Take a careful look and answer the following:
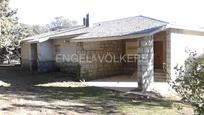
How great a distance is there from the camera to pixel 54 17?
266 feet

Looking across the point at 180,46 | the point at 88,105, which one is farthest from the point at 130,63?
the point at 88,105

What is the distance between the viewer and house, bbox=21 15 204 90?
583 inches

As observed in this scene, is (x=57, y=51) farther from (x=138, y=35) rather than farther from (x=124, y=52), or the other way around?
(x=138, y=35)

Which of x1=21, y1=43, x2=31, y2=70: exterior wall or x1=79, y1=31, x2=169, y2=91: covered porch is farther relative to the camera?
x1=21, y1=43, x2=31, y2=70: exterior wall

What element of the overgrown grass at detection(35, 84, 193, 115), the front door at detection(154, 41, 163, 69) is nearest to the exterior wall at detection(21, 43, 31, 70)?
the front door at detection(154, 41, 163, 69)

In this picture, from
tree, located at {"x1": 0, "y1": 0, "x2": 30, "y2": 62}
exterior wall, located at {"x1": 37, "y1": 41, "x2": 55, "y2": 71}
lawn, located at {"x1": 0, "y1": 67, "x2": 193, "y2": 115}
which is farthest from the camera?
tree, located at {"x1": 0, "y1": 0, "x2": 30, "y2": 62}

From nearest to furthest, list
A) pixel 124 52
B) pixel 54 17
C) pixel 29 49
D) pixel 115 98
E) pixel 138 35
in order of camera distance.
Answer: pixel 115 98 < pixel 138 35 < pixel 124 52 < pixel 29 49 < pixel 54 17

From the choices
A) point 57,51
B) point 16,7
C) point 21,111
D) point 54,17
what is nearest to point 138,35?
point 21,111

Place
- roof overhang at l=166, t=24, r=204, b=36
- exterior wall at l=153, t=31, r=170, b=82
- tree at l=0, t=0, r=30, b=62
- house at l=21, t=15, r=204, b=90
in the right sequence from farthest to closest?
tree at l=0, t=0, r=30, b=62 → exterior wall at l=153, t=31, r=170, b=82 → roof overhang at l=166, t=24, r=204, b=36 → house at l=21, t=15, r=204, b=90

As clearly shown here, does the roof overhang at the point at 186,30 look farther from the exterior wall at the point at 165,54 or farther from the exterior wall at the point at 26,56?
the exterior wall at the point at 26,56

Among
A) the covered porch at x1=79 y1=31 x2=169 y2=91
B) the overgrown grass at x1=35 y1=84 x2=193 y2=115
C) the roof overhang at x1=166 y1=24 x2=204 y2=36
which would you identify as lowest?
the overgrown grass at x1=35 y1=84 x2=193 y2=115

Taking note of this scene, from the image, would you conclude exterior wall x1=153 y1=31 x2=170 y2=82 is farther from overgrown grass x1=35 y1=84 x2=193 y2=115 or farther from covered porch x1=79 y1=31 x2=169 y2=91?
overgrown grass x1=35 y1=84 x2=193 y2=115

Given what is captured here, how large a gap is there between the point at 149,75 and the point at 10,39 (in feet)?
79.1

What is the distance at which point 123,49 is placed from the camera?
72.9ft
